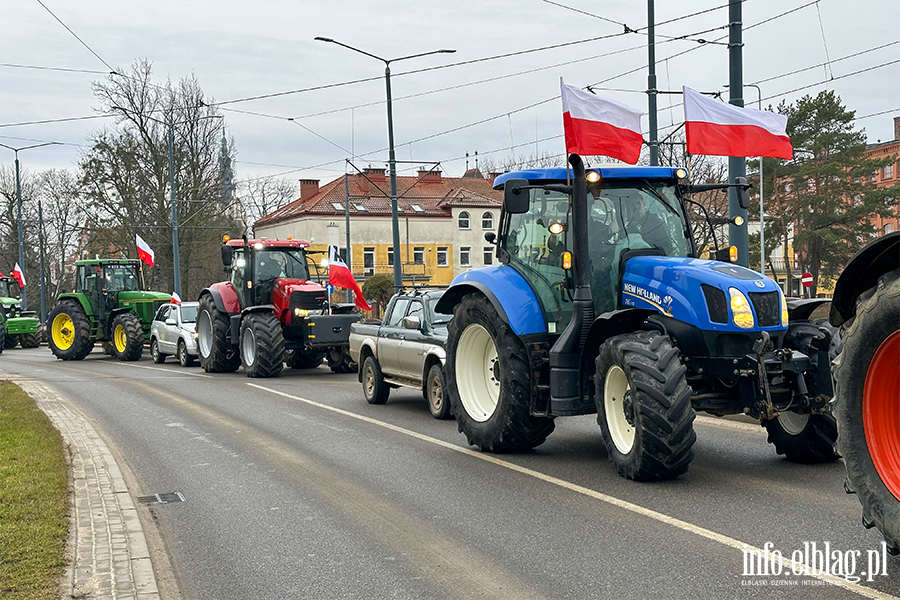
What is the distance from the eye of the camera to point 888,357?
17.5 feet

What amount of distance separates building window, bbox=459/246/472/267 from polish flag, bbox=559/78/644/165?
6813 cm

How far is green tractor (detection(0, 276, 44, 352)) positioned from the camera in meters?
39.5

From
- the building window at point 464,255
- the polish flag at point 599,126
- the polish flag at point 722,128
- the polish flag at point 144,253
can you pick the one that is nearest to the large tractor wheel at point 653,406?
the polish flag at point 599,126

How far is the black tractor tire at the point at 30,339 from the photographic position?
40.8 meters

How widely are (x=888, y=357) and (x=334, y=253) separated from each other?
18.1 m

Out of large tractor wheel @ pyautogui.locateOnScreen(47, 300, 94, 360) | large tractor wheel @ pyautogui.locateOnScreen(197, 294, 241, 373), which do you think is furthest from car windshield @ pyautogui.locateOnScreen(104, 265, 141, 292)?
large tractor wheel @ pyautogui.locateOnScreen(197, 294, 241, 373)

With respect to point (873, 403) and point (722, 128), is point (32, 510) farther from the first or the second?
point (722, 128)

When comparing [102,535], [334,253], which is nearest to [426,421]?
[102,535]

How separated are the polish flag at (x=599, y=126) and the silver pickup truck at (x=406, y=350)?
350cm

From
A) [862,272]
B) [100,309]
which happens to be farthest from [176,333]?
[862,272]

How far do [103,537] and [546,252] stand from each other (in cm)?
486

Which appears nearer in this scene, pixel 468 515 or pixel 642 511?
pixel 642 511

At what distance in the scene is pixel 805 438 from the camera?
8578 millimetres

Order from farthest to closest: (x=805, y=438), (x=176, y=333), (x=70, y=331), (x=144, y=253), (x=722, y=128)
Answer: (x=144, y=253) → (x=70, y=331) → (x=176, y=333) → (x=722, y=128) → (x=805, y=438)
